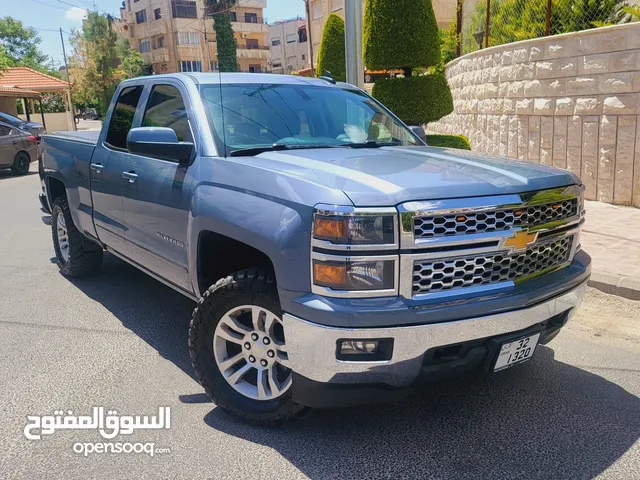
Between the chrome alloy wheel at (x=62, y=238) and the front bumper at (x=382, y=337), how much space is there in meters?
4.11

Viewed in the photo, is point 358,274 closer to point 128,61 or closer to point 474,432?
point 474,432

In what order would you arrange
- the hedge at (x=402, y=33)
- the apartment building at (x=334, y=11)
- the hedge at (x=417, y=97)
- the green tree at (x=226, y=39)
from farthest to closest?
the green tree at (x=226, y=39) < the apartment building at (x=334, y=11) < the hedge at (x=417, y=97) < the hedge at (x=402, y=33)

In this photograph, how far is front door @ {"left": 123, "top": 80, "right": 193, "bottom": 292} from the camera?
3.63m

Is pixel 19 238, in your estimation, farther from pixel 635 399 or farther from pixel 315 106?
pixel 635 399

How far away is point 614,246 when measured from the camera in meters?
6.45

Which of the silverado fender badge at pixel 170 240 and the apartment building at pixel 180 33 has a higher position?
the apartment building at pixel 180 33

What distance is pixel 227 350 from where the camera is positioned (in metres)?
3.32

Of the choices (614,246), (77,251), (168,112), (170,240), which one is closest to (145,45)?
(77,251)

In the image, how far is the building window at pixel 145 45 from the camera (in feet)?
210

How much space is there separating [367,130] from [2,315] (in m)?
3.55

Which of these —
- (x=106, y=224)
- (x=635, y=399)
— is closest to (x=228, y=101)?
(x=106, y=224)

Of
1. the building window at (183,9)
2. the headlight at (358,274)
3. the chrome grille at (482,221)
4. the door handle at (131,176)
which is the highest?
the building window at (183,9)

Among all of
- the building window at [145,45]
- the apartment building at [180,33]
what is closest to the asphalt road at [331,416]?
the apartment building at [180,33]

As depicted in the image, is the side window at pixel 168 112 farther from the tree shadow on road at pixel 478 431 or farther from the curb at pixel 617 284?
the curb at pixel 617 284
